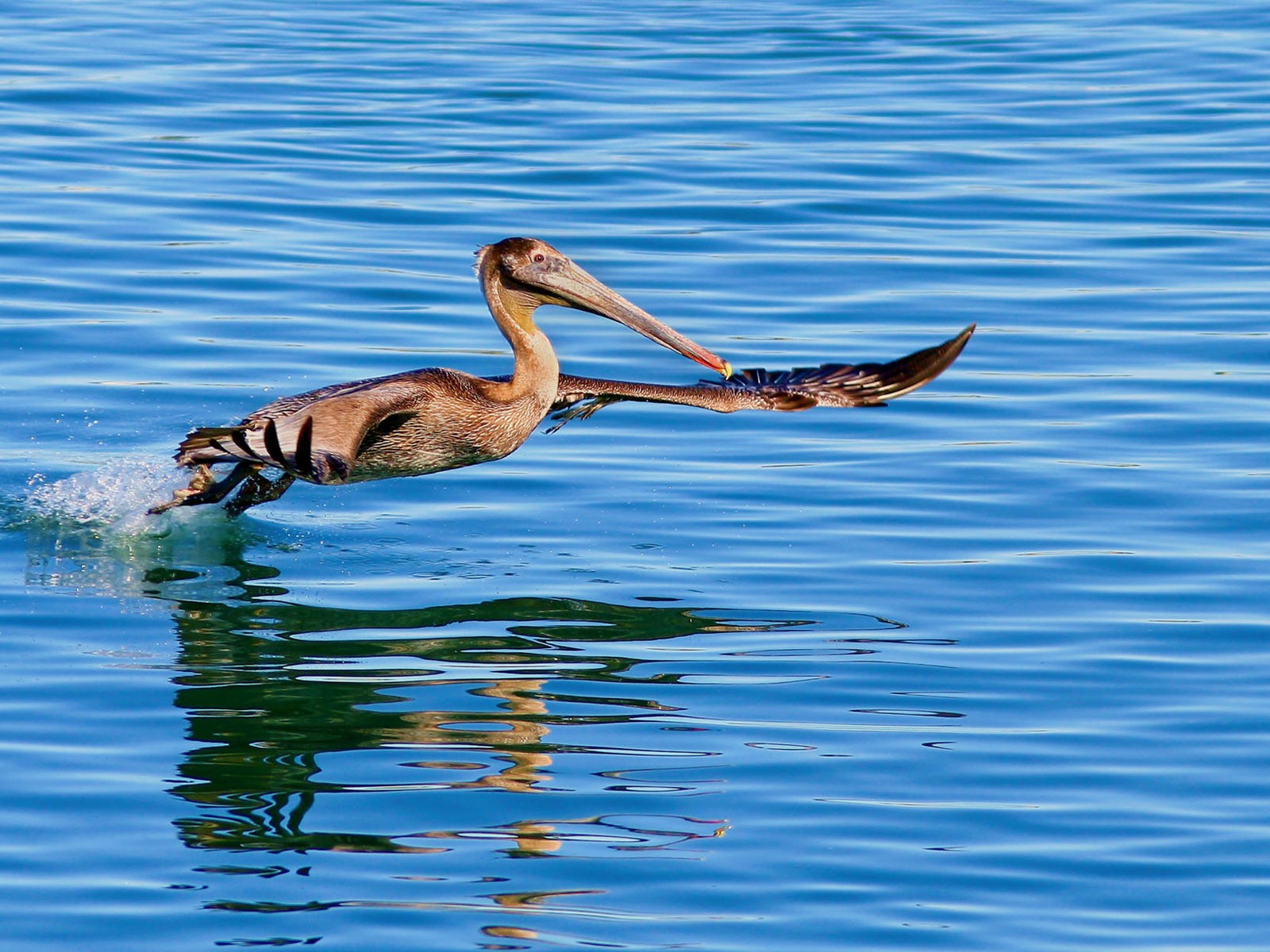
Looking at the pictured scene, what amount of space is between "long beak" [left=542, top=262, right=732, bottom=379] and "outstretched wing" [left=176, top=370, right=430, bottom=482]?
75 cm

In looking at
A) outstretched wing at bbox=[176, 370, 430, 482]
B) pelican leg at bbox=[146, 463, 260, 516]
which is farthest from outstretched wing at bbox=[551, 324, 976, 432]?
pelican leg at bbox=[146, 463, 260, 516]

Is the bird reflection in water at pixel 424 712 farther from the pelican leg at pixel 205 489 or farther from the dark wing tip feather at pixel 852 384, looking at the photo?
the dark wing tip feather at pixel 852 384

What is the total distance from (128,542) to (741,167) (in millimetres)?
8928

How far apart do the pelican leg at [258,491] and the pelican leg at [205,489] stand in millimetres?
195

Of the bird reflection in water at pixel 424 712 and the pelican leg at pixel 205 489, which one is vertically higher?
the pelican leg at pixel 205 489

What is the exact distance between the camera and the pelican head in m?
9.16

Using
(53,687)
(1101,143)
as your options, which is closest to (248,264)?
(53,687)

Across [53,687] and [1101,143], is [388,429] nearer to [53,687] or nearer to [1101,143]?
[53,687]

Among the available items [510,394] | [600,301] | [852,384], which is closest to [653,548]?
[510,394]

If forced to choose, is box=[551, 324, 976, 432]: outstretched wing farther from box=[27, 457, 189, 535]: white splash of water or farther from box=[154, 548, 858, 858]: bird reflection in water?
box=[27, 457, 189, 535]: white splash of water

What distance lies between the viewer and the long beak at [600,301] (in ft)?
29.8

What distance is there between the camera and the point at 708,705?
7367 millimetres

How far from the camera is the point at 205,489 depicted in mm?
9320

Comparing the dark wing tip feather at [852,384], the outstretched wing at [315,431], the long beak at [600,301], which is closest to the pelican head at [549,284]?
the long beak at [600,301]
